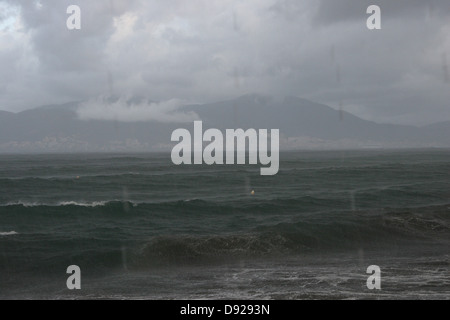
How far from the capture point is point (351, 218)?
26.0 metres

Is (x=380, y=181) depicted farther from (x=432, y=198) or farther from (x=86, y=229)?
(x=86, y=229)

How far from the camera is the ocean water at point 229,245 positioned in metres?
13.5

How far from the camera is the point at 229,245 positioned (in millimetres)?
20031

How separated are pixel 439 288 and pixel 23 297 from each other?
41.8 ft

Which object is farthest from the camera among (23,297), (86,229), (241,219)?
(241,219)

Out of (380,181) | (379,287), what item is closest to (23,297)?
(379,287)

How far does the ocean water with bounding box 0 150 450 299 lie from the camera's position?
13484 mm
